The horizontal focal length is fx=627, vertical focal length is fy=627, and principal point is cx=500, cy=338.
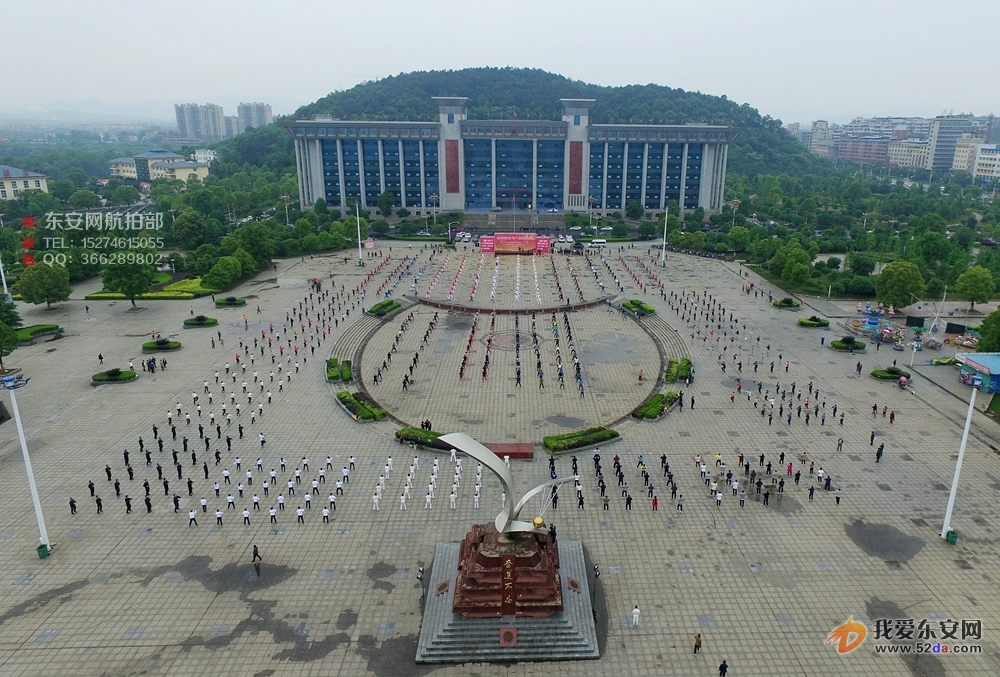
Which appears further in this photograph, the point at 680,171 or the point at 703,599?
the point at 680,171

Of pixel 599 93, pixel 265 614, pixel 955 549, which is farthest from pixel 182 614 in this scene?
pixel 599 93

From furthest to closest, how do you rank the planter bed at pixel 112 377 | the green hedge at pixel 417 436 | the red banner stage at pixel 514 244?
the red banner stage at pixel 514 244 < the planter bed at pixel 112 377 < the green hedge at pixel 417 436

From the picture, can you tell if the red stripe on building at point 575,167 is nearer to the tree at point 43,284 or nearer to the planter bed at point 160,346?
the tree at point 43,284

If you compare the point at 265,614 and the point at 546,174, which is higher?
the point at 546,174

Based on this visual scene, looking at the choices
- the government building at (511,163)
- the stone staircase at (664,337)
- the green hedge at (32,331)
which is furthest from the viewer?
the government building at (511,163)

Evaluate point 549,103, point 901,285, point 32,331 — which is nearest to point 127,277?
point 32,331

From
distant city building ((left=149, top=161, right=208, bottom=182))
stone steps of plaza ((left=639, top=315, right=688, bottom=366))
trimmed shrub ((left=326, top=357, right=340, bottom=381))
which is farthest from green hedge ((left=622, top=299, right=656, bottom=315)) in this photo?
distant city building ((left=149, top=161, right=208, bottom=182))

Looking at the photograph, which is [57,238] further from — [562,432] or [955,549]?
[955,549]

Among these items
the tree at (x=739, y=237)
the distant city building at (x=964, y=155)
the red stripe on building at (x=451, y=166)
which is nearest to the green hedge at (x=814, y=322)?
the tree at (x=739, y=237)
